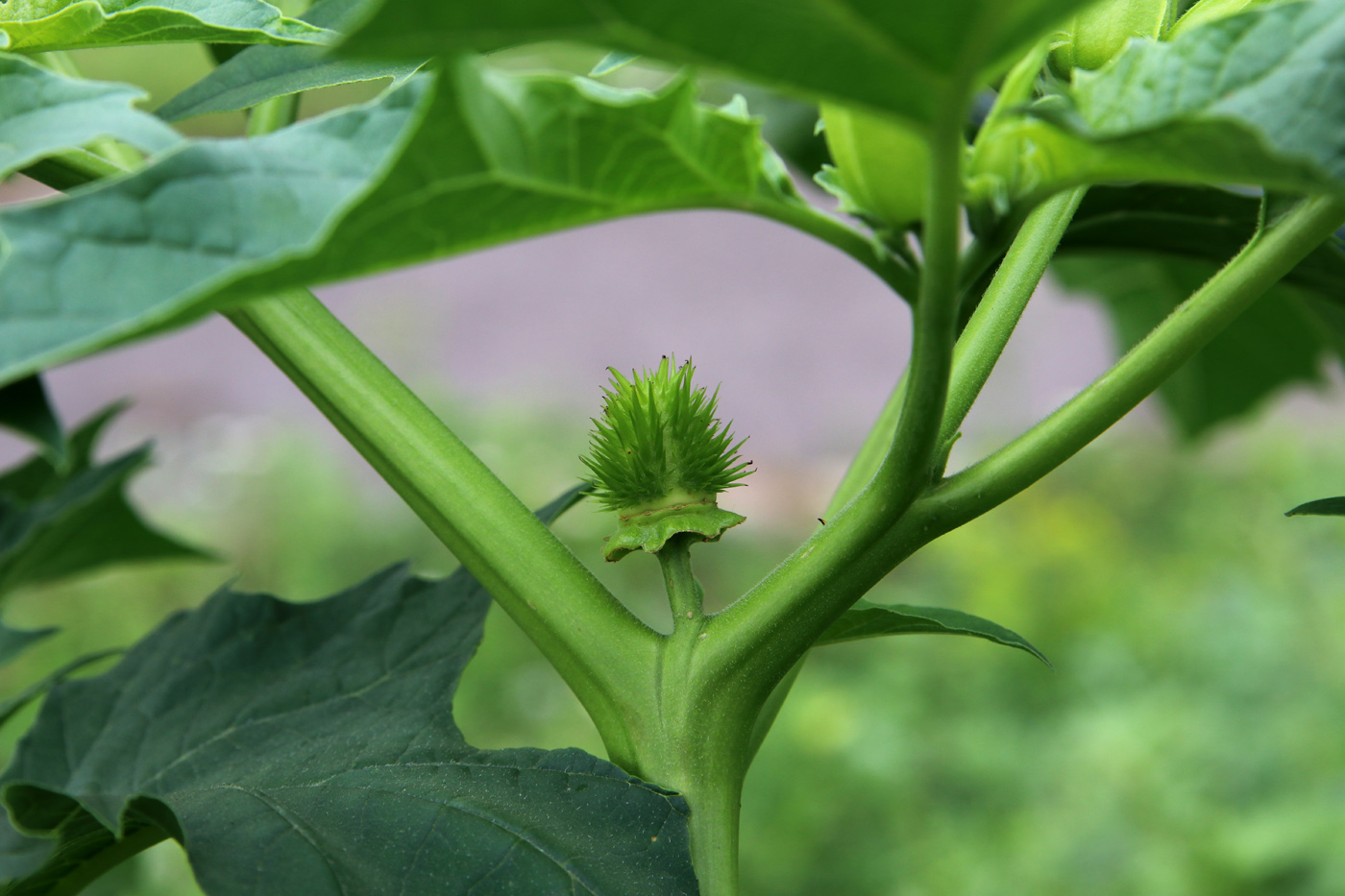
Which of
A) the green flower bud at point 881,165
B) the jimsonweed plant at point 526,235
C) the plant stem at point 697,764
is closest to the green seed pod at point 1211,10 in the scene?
the jimsonweed plant at point 526,235

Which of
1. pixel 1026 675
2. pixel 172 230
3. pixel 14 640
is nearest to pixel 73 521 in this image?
pixel 14 640

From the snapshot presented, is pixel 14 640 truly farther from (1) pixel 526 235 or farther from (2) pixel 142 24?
(1) pixel 526 235

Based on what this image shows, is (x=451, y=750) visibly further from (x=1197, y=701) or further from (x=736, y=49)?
(x=1197, y=701)

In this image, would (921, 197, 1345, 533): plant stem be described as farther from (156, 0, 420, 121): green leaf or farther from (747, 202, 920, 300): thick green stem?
(156, 0, 420, 121): green leaf

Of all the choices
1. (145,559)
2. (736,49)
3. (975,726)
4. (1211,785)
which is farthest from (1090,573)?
(736,49)

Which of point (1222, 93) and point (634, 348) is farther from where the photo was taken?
point (634, 348)

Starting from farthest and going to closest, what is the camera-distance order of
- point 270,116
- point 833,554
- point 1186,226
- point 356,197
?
point 1186,226 → point 270,116 → point 833,554 → point 356,197

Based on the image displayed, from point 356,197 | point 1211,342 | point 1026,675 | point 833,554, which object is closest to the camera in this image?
point 356,197
